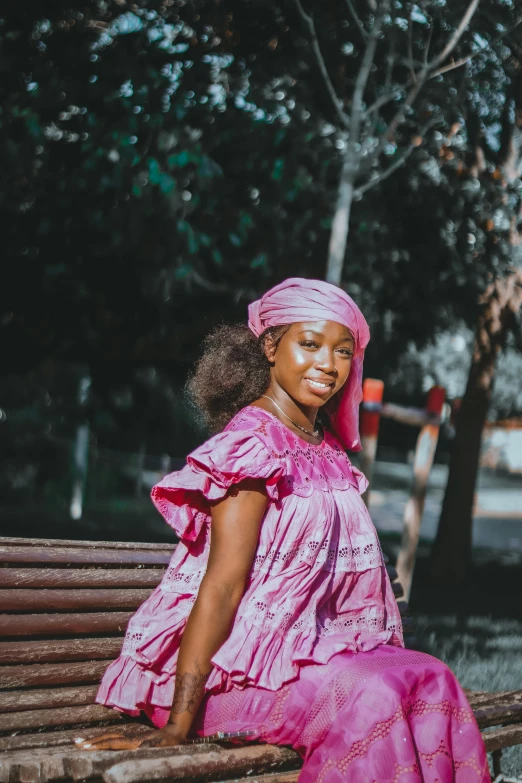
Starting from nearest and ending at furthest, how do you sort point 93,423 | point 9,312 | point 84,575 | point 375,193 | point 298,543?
point 298,543 < point 84,575 < point 375,193 < point 9,312 < point 93,423

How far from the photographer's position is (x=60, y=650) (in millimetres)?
2648

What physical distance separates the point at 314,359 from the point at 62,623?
1123 millimetres

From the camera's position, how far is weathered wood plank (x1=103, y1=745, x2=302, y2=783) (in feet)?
5.90

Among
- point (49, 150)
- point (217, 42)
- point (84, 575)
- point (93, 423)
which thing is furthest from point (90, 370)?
point (84, 575)

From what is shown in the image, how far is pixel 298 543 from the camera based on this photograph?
224 cm

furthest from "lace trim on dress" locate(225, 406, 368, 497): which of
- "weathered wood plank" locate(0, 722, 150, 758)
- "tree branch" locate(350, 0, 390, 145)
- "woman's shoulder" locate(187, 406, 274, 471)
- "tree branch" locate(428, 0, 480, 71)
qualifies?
"tree branch" locate(428, 0, 480, 71)

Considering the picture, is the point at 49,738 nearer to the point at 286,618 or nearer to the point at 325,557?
the point at 286,618

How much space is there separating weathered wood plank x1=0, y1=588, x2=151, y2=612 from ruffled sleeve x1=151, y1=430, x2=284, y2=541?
593mm

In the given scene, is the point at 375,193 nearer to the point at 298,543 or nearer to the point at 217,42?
the point at 217,42

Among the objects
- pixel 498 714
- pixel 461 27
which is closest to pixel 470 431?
pixel 461 27

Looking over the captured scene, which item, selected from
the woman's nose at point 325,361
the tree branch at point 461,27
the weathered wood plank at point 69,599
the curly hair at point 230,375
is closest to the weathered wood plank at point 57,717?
the weathered wood plank at point 69,599

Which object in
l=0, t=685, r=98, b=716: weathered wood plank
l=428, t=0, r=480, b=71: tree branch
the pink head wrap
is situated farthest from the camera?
l=428, t=0, r=480, b=71: tree branch

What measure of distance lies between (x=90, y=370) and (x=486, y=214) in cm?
674

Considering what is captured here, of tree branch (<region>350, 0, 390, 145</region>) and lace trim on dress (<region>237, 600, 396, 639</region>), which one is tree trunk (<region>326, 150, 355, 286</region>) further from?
lace trim on dress (<region>237, 600, 396, 639</region>)
